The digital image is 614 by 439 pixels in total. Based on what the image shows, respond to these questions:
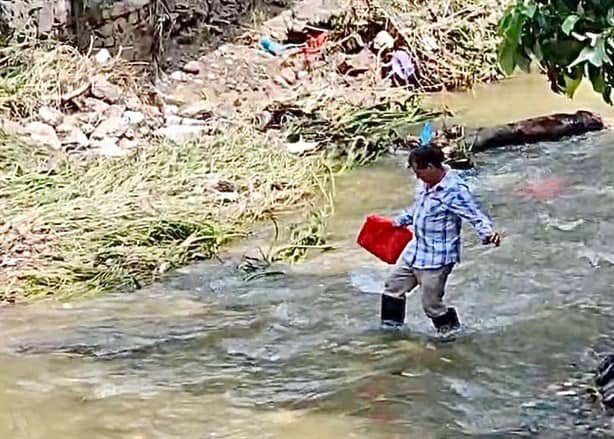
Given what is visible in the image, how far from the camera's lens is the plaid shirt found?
223 inches

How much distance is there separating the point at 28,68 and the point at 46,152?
1.59 m

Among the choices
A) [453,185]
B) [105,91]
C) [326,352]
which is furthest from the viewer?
[105,91]

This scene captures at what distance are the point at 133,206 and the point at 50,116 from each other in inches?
88.0

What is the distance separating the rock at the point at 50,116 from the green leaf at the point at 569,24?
253 inches

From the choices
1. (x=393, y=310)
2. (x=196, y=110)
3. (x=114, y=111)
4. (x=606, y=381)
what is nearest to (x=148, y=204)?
(x=393, y=310)

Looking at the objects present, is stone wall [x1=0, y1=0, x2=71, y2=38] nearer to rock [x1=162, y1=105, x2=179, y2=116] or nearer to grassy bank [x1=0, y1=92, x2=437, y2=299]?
rock [x1=162, y1=105, x2=179, y2=116]

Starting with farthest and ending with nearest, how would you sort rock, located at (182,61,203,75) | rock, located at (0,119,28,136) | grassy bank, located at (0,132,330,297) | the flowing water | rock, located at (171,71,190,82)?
rock, located at (182,61,203,75)
rock, located at (171,71,190,82)
rock, located at (0,119,28,136)
grassy bank, located at (0,132,330,297)
the flowing water

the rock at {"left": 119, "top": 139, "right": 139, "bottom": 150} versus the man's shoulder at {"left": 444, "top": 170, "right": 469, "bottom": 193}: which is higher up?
the man's shoulder at {"left": 444, "top": 170, "right": 469, "bottom": 193}

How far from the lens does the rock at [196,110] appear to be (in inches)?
417

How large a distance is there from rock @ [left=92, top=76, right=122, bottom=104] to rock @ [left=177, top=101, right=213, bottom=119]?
609 mm

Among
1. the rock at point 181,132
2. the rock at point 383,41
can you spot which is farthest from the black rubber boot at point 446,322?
the rock at point 383,41

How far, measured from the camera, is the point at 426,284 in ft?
18.9

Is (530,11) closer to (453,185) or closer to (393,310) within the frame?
(453,185)

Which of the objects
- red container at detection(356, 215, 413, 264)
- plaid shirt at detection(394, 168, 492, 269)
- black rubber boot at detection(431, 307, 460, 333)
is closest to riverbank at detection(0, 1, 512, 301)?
red container at detection(356, 215, 413, 264)
